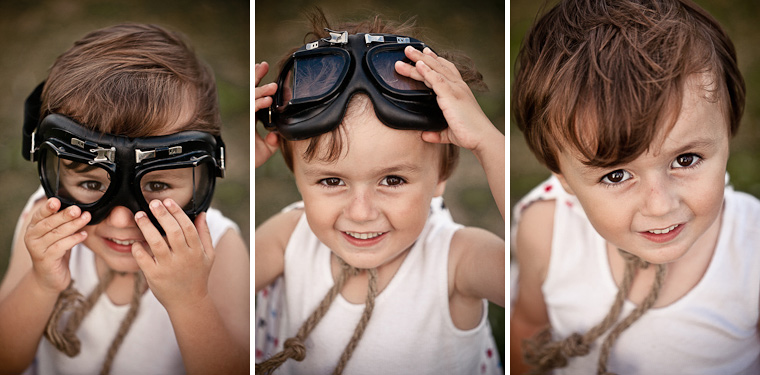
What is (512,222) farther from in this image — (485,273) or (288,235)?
(288,235)

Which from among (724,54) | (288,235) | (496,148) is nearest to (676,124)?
(724,54)

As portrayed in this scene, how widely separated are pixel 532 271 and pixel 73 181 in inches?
62.8

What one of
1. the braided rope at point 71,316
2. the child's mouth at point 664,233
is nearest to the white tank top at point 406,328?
the child's mouth at point 664,233

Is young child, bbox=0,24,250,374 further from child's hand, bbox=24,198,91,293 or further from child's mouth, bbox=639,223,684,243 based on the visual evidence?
child's mouth, bbox=639,223,684,243

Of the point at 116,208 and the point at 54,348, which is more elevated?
the point at 116,208

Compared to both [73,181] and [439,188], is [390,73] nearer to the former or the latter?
[439,188]

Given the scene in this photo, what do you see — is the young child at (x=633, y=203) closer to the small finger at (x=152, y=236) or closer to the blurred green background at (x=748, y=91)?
the blurred green background at (x=748, y=91)

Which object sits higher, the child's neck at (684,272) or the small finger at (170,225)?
the small finger at (170,225)

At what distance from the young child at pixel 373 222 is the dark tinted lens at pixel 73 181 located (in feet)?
1.66

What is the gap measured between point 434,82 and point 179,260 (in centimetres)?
94

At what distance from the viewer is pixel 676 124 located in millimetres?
1982

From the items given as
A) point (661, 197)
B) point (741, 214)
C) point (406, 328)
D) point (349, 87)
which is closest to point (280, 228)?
point (406, 328)

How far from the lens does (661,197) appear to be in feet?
6.71

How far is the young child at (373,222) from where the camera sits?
6.84 ft
